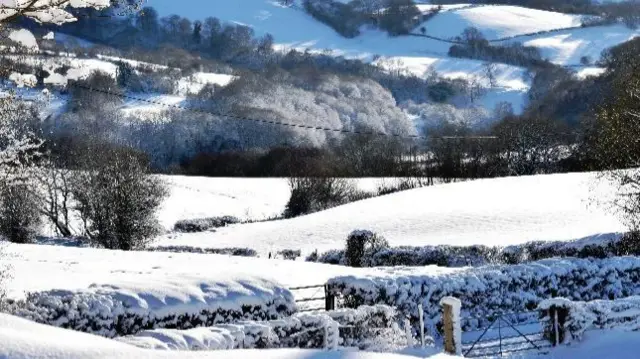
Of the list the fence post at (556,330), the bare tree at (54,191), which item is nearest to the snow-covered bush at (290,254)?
the bare tree at (54,191)

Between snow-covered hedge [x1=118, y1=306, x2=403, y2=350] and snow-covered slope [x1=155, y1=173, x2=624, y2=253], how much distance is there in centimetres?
1910

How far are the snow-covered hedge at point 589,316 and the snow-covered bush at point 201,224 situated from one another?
1323 inches

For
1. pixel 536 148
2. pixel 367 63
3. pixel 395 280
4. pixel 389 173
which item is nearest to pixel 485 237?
pixel 395 280

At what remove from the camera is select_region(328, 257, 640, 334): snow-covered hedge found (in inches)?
605

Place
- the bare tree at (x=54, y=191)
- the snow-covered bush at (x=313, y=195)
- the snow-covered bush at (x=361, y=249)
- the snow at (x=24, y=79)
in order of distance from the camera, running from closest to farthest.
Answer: the snow at (x=24, y=79)
the snow-covered bush at (x=361, y=249)
the bare tree at (x=54, y=191)
the snow-covered bush at (x=313, y=195)

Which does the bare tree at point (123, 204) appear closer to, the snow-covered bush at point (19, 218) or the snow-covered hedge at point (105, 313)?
the snow-covered bush at point (19, 218)

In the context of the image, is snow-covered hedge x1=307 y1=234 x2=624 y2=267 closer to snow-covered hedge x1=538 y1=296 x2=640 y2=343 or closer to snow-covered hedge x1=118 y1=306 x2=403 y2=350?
snow-covered hedge x1=538 y1=296 x2=640 y2=343

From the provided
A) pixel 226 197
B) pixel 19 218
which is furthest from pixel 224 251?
pixel 226 197

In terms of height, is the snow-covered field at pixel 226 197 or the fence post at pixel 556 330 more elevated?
the fence post at pixel 556 330

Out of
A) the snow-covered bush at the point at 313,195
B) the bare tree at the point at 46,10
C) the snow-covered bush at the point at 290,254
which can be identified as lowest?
the snow-covered bush at the point at 313,195

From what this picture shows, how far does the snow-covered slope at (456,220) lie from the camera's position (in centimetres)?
3347

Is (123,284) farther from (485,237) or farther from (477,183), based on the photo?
(477,183)

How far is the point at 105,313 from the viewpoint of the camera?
477 inches

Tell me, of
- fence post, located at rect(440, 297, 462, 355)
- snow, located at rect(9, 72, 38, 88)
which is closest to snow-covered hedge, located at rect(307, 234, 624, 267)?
fence post, located at rect(440, 297, 462, 355)
